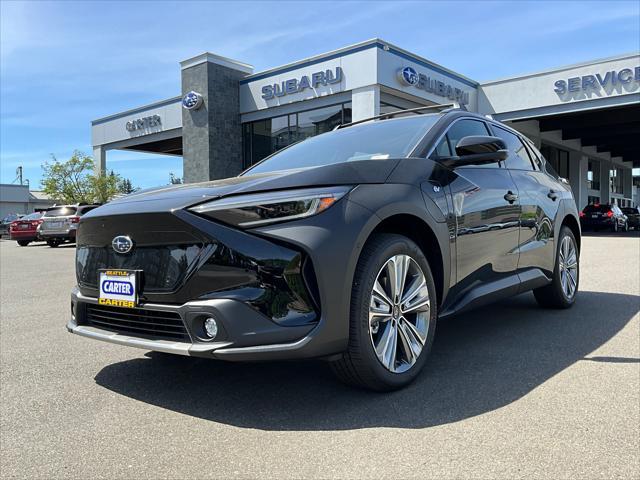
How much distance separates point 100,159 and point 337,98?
1954 centimetres

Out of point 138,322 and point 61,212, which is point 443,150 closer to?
point 138,322

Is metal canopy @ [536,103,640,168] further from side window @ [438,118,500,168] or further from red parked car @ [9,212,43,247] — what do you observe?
red parked car @ [9,212,43,247]

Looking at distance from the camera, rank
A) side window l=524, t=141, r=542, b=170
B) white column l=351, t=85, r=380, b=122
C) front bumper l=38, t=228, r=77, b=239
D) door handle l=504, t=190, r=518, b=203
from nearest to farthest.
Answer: door handle l=504, t=190, r=518, b=203, side window l=524, t=141, r=542, b=170, front bumper l=38, t=228, r=77, b=239, white column l=351, t=85, r=380, b=122

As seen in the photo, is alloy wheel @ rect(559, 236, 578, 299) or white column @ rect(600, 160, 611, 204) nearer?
alloy wheel @ rect(559, 236, 578, 299)

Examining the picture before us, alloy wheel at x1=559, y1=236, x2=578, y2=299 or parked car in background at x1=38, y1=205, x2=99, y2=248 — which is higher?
parked car in background at x1=38, y1=205, x2=99, y2=248

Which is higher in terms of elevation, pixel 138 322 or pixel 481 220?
pixel 481 220

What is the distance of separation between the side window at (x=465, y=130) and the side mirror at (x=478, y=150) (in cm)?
19

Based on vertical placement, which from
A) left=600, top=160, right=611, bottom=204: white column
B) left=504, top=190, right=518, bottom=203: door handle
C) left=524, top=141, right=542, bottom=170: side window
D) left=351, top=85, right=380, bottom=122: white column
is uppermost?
left=351, top=85, right=380, bottom=122: white column

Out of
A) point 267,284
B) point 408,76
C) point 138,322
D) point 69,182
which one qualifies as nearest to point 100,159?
point 69,182

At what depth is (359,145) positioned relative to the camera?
3.76 metres

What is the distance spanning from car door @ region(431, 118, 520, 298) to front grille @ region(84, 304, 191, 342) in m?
1.75

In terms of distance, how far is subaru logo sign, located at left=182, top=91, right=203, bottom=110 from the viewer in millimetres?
22234

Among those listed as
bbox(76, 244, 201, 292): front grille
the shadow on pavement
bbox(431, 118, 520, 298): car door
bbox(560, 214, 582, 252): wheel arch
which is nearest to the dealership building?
bbox(560, 214, 582, 252): wheel arch

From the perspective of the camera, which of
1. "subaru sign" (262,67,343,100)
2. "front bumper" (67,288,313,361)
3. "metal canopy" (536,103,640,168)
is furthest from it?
"metal canopy" (536,103,640,168)
